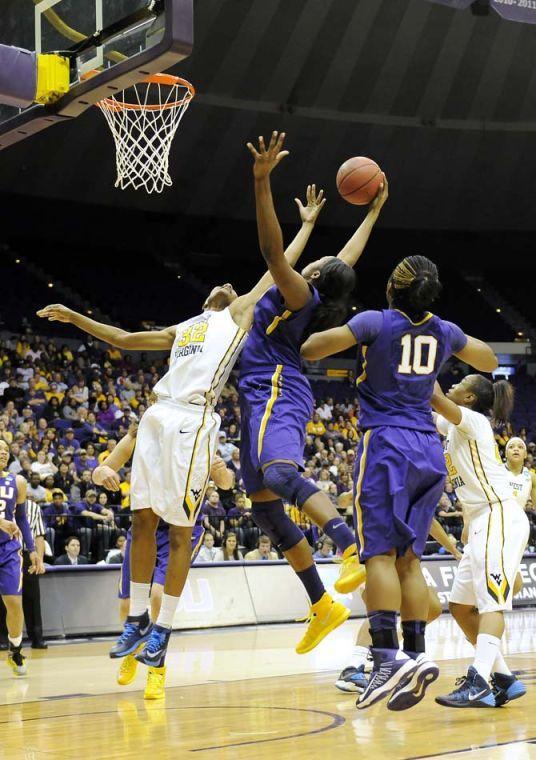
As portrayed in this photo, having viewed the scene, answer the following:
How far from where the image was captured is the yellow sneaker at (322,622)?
5605 mm

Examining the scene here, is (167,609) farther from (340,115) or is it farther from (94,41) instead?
(340,115)

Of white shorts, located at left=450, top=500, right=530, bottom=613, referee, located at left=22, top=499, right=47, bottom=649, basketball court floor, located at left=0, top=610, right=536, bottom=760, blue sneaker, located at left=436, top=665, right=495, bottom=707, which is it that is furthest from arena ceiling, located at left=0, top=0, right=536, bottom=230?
blue sneaker, located at left=436, top=665, right=495, bottom=707

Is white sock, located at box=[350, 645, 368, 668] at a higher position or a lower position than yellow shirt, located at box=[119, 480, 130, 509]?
higher

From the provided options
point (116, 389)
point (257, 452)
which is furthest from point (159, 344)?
point (116, 389)

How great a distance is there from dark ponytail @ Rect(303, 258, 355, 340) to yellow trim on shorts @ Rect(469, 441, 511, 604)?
1175 millimetres

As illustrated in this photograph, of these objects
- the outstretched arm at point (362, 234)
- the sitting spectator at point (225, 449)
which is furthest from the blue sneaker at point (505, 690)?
the sitting spectator at point (225, 449)

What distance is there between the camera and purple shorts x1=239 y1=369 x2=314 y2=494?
222 inches

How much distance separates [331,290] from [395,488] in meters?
1.42

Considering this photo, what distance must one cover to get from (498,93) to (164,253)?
1050 cm

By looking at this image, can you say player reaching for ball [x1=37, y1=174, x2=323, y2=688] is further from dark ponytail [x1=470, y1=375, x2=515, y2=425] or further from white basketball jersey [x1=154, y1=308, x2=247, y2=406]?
dark ponytail [x1=470, y1=375, x2=515, y2=425]

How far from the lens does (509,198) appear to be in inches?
1067

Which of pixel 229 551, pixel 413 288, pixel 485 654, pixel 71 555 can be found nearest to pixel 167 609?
pixel 485 654

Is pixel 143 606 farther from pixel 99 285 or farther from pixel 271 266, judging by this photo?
pixel 99 285

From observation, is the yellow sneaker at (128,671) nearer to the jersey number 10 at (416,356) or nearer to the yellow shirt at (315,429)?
the jersey number 10 at (416,356)
